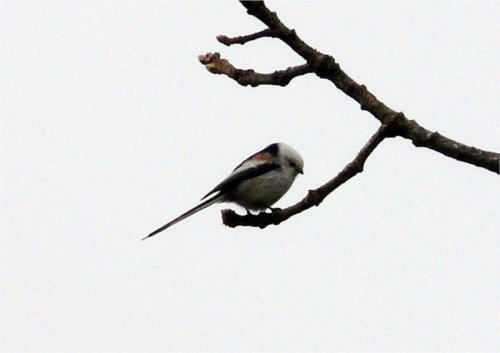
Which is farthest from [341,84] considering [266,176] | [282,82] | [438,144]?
[266,176]

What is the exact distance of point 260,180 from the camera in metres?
7.25

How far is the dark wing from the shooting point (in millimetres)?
6914

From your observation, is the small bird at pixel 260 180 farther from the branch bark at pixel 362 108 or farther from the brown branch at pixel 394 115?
the brown branch at pixel 394 115

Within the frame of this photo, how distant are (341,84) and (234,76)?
1.85 feet

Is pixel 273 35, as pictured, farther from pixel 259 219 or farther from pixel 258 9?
pixel 259 219

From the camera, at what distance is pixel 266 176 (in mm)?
7336

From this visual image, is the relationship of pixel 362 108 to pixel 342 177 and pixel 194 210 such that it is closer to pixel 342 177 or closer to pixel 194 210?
pixel 342 177

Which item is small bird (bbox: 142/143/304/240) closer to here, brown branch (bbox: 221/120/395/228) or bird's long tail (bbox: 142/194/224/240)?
bird's long tail (bbox: 142/194/224/240)

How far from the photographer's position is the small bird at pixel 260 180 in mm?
7046

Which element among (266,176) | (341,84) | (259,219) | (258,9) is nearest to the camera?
(258,9)

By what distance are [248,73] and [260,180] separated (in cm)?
356

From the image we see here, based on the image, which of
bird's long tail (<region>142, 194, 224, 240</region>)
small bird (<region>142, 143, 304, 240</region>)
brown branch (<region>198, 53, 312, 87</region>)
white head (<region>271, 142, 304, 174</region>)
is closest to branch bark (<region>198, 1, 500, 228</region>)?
brown branch (<region>198, 53, 312, 87</region>)

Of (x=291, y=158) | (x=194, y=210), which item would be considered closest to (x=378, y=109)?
(x=194, y=210)

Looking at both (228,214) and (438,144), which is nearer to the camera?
(438,144)
